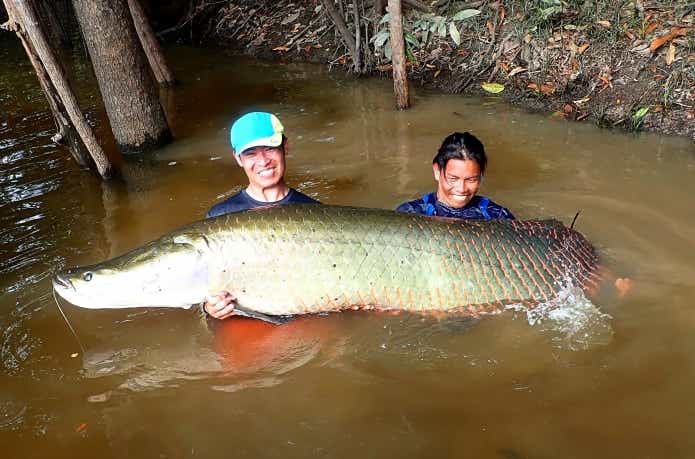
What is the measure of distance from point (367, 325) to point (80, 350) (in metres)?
1.51

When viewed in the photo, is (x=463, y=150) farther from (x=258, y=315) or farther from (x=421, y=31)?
(x=421, y=31)

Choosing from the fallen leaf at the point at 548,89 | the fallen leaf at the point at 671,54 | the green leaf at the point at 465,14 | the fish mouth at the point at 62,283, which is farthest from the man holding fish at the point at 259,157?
the green leaf at the point at 465,14

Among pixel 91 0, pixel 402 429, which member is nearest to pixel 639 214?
pixel 402 429

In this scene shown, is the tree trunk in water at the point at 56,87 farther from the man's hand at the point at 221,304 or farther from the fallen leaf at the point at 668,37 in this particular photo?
the fallen leaf at the point at 668,37

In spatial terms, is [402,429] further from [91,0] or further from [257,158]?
[91,0]

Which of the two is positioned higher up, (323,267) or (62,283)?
(62,283)

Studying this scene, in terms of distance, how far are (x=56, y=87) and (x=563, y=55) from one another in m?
5.26

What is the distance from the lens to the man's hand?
8.71 feet

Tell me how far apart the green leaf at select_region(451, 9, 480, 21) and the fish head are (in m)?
5.97

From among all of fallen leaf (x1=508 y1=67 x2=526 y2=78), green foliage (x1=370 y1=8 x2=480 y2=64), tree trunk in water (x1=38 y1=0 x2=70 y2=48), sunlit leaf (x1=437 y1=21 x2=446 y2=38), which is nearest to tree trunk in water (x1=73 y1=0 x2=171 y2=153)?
green foliage (x1=370 y1=8 x2=480 y2=64)

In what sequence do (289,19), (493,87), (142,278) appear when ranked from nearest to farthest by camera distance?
(142,278)
(493,87)
(289,19)

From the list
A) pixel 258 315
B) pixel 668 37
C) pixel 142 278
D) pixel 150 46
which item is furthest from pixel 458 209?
pixel 150 46

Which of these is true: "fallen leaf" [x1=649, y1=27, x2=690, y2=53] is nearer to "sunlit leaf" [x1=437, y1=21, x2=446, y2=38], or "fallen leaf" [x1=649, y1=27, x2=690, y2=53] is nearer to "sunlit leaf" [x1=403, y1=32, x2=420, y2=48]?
"sunlit leaf" [x1=437, y1=21, x2=446, y2=38]

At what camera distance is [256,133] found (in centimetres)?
291
